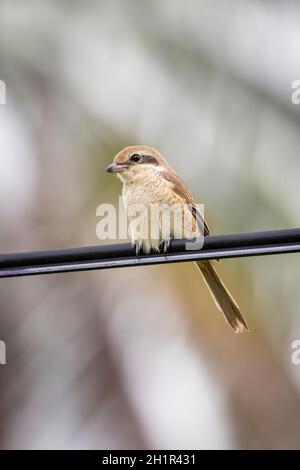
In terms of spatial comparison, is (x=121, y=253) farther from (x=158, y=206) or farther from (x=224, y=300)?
(x=224, y=300)

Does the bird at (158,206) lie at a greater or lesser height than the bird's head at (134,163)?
lesser

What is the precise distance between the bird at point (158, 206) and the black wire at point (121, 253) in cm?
121

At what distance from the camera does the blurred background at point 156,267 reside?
7902 mm

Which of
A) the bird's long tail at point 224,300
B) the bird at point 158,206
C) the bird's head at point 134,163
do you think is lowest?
the bird's long tail at point 224,300

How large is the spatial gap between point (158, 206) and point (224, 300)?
27.1 inches

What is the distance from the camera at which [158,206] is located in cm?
604

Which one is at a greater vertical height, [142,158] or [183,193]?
[142,158]

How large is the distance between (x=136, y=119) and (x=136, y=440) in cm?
268

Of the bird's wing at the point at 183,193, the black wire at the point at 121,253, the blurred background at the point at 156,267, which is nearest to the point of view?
the black wire at the point at 121,253

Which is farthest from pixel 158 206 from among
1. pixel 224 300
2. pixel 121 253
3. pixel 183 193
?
pixel 121 253

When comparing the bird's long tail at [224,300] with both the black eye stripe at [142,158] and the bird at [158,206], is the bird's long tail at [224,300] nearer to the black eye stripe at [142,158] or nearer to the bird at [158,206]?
the bird at [158,206]

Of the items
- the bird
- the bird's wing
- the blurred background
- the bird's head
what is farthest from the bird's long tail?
the blurred background

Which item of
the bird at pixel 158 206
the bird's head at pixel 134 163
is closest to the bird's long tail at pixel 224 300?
the bird at pixel 158 206
